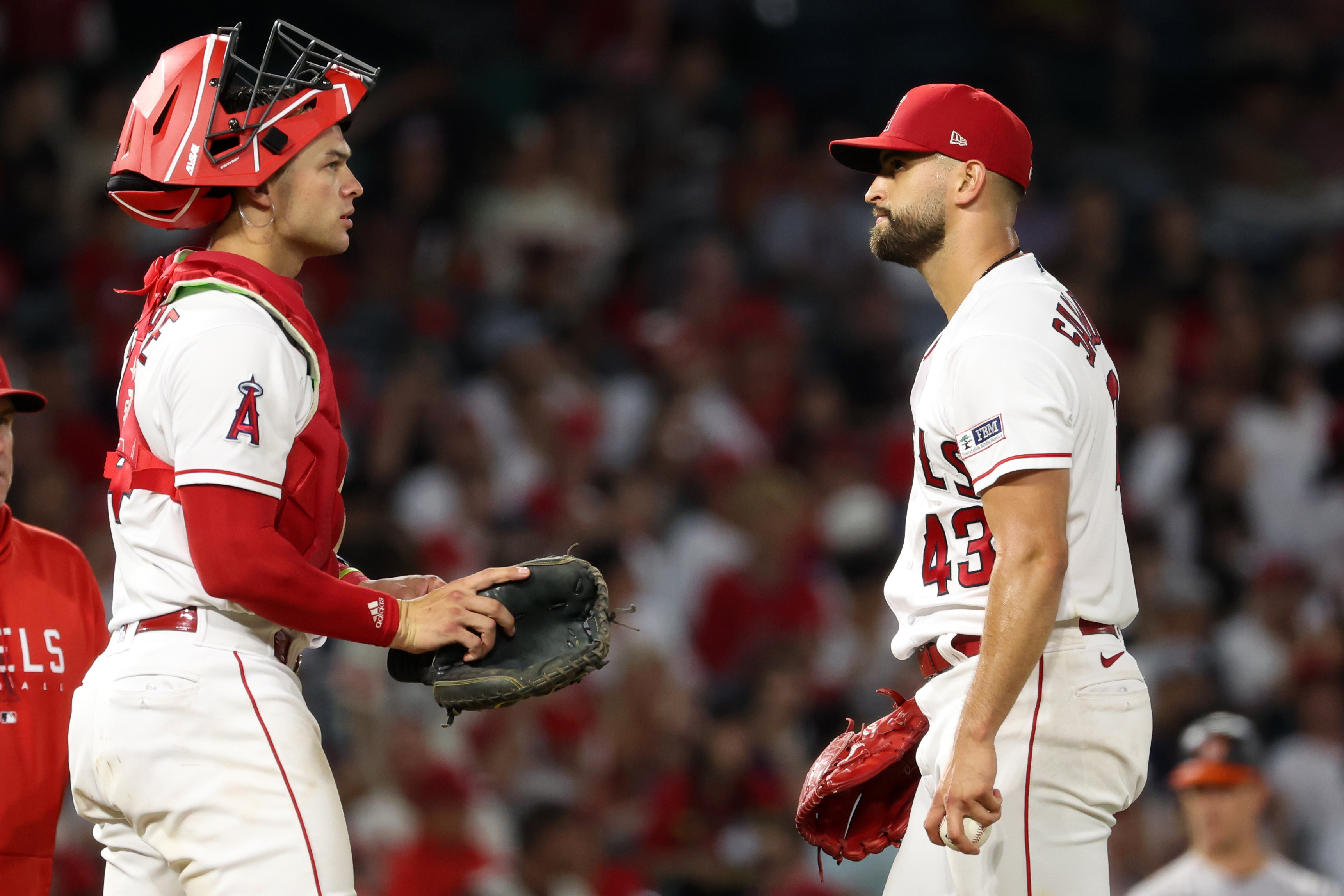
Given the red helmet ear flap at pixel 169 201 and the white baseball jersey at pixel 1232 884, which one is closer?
the red helmet ear flap at pixel 169 201

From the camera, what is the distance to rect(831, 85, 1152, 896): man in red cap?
3.12m

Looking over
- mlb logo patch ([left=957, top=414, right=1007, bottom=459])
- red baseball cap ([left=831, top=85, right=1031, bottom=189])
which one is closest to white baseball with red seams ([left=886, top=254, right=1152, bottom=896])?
mlb logo patch ([left=957, top=414, right=1007, bottom=459])

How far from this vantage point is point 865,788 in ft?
12.3

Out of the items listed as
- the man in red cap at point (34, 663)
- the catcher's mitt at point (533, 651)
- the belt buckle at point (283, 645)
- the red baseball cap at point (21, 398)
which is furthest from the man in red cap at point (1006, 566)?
the red baseball cap at point (21, 398)

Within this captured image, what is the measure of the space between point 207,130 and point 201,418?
661mm

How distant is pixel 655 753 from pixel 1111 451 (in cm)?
442

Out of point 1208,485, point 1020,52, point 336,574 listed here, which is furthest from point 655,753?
point 1020,52

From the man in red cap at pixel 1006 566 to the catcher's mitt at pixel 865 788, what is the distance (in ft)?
0.46

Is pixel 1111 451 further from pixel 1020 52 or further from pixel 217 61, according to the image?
pixel 1020 52

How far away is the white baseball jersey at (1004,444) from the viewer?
3.20 m

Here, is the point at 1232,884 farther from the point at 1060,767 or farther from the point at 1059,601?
the point at 1059,601

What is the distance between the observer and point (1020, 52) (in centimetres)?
1169

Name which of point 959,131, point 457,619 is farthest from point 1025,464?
point 457,619

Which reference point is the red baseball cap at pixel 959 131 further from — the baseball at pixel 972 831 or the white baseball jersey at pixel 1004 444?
the baseball at pixel 972 831
